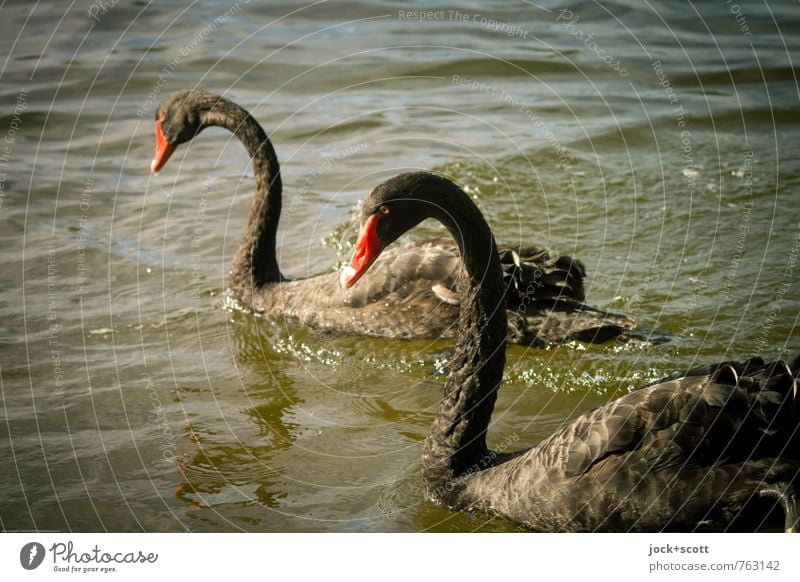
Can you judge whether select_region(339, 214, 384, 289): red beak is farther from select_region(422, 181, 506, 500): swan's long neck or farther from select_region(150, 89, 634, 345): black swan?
select_region(150, 89, 634, 345): black swan

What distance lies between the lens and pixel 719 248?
281 inches

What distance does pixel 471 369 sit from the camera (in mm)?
4473

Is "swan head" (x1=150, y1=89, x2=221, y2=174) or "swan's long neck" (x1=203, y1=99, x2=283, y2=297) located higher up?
"swan head" (x1=150, y1=89, x2=221, y2=174)

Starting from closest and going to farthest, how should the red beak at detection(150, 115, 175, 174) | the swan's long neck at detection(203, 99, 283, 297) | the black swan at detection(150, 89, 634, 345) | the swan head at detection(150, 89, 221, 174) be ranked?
1. the black swan at detection(150, 89, 634, 345)
2. the swan's long neck at detection(203, 99, 283, 297)
3. the swan head at detection(150, 89, 221, 174)
4. the red beak at detection(150, 115, 175, 174)

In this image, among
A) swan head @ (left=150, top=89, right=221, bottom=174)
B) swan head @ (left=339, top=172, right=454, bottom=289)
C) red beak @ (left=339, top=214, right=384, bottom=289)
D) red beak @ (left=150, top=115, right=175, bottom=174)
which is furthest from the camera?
red beak @ (left=150, top=115, right=175, bottom=174)

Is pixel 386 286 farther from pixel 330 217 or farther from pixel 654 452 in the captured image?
pixel 654 452

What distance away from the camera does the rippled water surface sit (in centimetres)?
511

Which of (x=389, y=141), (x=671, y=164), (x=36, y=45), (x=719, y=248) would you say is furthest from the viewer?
(x=36, y=45)

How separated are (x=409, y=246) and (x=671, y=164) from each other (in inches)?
126

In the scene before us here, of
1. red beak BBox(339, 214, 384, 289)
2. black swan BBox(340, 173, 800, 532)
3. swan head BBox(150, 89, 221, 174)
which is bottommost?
black swan BBox(340, 173, 800, 532)

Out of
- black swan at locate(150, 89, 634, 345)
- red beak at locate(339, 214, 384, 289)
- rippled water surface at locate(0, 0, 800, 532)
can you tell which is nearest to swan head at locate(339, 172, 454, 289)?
red beak at locate(339, 214, 384, 289)

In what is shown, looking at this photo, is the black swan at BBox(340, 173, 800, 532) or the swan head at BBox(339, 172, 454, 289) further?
the swan head at BBox(339, 172, 454, 289)
